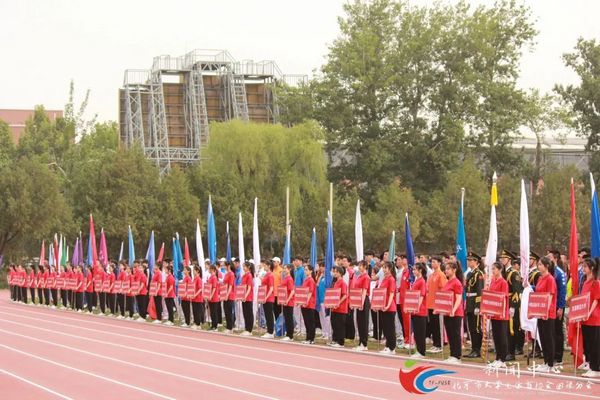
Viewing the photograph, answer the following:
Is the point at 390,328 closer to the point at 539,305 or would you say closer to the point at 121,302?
the point at 539,305

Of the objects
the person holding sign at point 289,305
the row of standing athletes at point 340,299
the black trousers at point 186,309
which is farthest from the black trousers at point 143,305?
the person holding sign at point 289,305

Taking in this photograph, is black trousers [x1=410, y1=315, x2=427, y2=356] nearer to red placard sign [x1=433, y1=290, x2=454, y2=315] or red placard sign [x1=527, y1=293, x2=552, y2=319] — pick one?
red placard sign [x1=433, y1=290, x2=454, y2=315]

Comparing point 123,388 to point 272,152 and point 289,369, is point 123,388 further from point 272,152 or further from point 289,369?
point 272,152

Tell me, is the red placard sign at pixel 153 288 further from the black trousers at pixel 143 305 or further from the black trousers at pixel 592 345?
the black trousers at pixel 592 345

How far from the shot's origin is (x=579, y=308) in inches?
600

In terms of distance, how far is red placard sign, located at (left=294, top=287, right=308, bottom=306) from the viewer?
72.7 ft

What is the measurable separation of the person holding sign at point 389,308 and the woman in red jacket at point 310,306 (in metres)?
2.64

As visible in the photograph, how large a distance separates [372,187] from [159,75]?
67.5ft

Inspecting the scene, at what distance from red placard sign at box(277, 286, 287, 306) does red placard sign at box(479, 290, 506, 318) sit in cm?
677

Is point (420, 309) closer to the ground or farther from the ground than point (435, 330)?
farther from the ground

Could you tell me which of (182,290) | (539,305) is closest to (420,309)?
(539,305)

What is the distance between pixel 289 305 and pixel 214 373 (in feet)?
22.9

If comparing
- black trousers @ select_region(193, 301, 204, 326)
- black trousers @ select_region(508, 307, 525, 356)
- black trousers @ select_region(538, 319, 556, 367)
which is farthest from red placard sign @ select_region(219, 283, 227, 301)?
black trousers @ select_region(538, 319, 556, 367)

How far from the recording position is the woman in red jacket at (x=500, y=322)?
16641 mm
